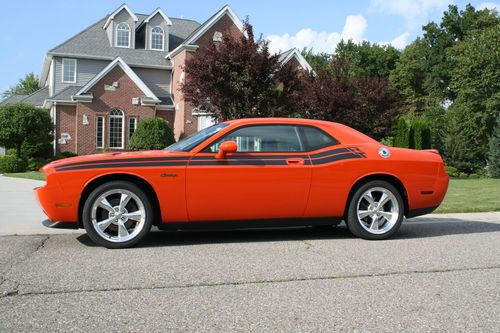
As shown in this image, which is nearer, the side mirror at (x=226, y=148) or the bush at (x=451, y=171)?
the side mirror at (x=226, y=148)

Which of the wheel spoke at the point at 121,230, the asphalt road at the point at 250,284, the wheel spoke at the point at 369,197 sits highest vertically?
the wheel spoke at the point at 369,197

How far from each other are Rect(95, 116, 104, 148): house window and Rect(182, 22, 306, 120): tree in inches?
522

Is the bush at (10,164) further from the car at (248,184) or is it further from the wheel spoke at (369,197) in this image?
the wheel spoke at (369,197)

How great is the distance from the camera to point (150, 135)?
28.8 metres

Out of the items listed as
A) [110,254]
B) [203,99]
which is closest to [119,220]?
[110,254]

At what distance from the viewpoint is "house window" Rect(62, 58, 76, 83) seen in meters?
33.2

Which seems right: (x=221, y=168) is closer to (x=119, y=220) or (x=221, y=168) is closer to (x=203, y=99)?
(x=119, y=220)

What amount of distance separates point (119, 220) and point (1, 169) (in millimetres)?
21196

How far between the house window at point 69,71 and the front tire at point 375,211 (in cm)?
2987

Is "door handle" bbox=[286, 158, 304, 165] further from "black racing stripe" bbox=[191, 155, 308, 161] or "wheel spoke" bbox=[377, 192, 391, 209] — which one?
"wheel spoke" bbox=[377, 192, 391, 209]

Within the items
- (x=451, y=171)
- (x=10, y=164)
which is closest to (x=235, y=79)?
(x=10, y=164)

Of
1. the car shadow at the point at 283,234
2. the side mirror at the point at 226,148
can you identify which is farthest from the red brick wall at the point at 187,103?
the side mirror at the point at 226,148

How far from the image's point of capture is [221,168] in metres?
6.34

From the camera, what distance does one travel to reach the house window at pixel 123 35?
35.1 m
